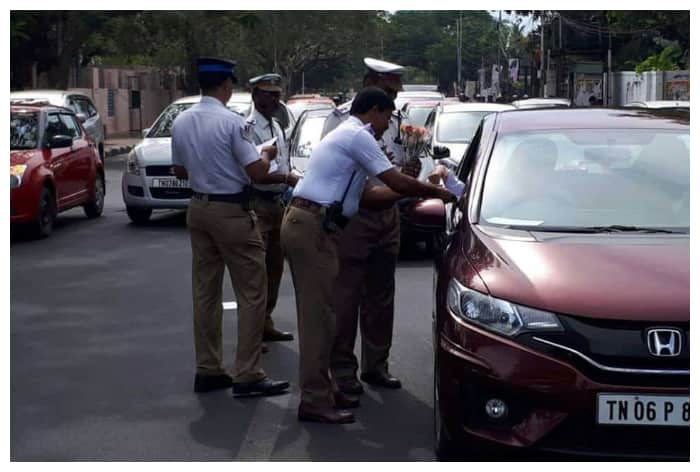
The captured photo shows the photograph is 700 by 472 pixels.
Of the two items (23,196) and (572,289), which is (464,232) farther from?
(23,196)

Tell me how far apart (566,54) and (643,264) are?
50.8 meters

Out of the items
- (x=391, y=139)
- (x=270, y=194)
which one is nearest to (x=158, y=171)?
(x=270, y=194)

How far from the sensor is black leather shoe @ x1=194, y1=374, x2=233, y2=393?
260 inches

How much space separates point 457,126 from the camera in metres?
15.5

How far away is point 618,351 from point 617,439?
33 cm

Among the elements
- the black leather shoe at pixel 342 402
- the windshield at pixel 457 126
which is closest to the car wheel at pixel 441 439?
the black leather shoe at pixel 342 402

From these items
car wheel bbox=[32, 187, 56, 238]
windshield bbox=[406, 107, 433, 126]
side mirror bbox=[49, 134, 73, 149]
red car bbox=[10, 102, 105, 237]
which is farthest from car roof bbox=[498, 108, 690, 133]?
windshield bbox=[406, 107, 433, 126]

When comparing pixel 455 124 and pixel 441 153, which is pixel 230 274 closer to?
pixel 441 153

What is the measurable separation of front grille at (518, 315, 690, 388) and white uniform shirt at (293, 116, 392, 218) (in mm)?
1637

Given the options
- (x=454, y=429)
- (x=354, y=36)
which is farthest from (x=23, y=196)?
(x=354, y=36)

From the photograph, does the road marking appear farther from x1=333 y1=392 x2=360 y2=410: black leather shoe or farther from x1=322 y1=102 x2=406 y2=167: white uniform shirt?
x1=322 y1=102 x2=406 y2=167: white uniform shirt

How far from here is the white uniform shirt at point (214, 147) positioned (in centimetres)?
632
